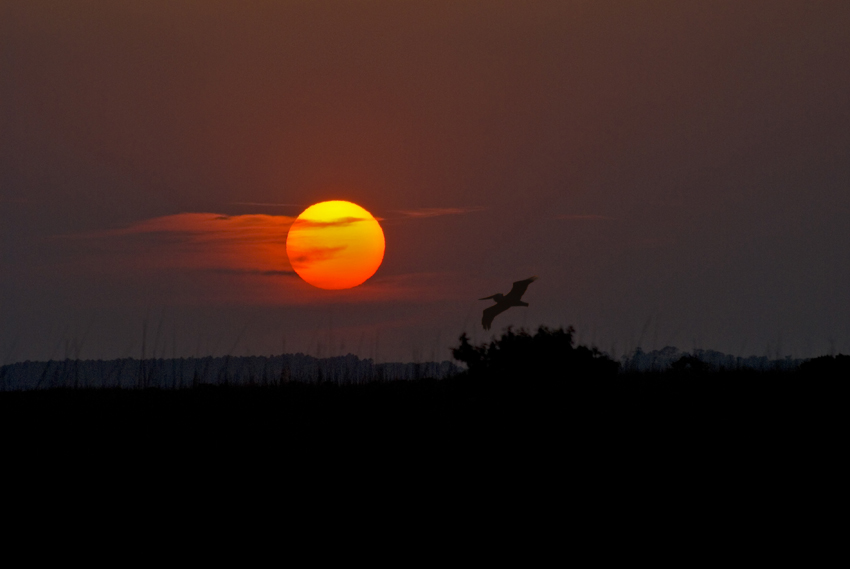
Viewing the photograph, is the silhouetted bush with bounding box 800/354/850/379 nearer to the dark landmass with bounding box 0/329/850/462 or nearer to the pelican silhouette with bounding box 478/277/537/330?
the dark landmass with bounding box 0/329/850/462

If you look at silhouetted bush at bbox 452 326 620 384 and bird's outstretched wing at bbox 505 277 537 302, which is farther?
bird's outstretched wing at bbox 505 277 537 302

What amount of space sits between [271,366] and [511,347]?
651cm

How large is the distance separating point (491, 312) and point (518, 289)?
2.16ft

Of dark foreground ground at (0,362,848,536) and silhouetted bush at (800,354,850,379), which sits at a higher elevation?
silhouetted bush at (800,354,850,379)

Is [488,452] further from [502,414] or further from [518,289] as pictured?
[518,289]

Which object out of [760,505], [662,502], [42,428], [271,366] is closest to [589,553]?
[662,502]

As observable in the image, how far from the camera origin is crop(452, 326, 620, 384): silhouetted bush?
12438 mm

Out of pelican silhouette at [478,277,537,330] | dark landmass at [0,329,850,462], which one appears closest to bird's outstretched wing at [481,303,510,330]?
pelican silhouette at [478,277,537,330]

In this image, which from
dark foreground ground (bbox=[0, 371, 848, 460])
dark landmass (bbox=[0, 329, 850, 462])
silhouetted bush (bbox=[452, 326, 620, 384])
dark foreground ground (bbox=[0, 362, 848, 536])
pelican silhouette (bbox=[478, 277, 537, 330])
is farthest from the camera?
pelican silhouette (bbox=[478, 277, 537, 330])

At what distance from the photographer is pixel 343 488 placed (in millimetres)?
9086

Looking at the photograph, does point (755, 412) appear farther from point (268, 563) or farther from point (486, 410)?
point (268, 563)

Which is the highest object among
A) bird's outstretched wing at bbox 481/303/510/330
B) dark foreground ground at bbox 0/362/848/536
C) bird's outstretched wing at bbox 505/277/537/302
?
bird's outstretched wing at bbox 505/277/537/302

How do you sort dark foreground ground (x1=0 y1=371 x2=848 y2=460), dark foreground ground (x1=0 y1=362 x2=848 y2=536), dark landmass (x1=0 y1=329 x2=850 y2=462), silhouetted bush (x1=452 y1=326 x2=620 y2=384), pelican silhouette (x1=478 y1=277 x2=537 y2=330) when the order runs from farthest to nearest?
pelican silhouette (x1=478 y1=277 x2=537 y2=330)
silhouetted bush (x1=452 y1=326 x2=620 y2=384)
dark landmass (x1=0 y1=329 x2=850 y2=462)
dark foreground ground (x1=0 y1=371 x2=848 y2=460)
dark foreground ground (x1=0 y1=362 x2=848 y2=536)

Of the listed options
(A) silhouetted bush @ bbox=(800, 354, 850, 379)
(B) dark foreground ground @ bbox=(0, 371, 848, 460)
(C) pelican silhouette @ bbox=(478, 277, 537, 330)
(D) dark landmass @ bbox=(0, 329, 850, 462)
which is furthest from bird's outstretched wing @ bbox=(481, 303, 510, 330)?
(A) silhouetted bush @ bbox=(800, 354, 850, 379)
